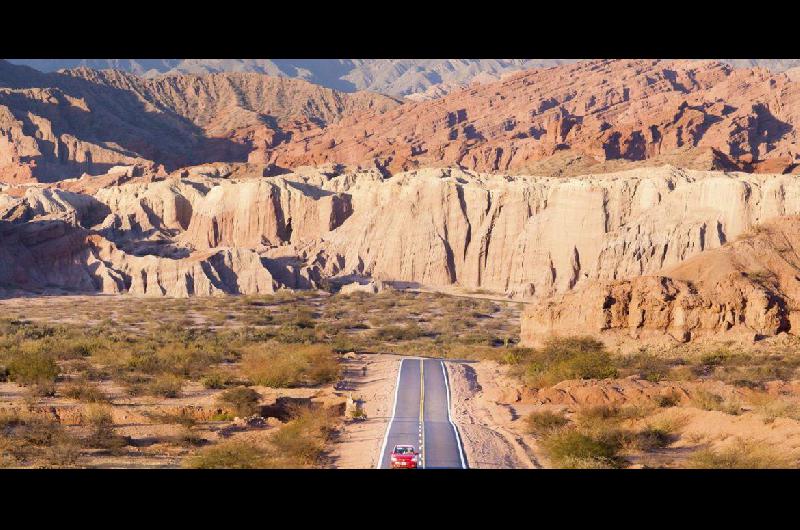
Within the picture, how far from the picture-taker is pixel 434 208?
7719 centimetres

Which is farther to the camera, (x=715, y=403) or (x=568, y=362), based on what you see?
(x=568, y=362)

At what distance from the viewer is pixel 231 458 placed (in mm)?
18203

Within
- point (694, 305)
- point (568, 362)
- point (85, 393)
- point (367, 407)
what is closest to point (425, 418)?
point (367, 407)

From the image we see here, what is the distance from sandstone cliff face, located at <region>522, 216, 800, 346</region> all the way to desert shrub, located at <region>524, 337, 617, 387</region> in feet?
3.05

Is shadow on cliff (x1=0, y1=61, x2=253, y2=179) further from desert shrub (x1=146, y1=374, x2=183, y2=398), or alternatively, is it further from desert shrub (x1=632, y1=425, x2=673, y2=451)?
desert shrub (x1=632, y1=425, x2=673, y2=451)

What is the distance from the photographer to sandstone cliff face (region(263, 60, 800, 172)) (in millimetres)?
125500

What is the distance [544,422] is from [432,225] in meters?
53.2

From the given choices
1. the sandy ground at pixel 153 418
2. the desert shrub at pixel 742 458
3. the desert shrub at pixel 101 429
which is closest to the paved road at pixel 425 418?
the sandy ground at pixel 153 418

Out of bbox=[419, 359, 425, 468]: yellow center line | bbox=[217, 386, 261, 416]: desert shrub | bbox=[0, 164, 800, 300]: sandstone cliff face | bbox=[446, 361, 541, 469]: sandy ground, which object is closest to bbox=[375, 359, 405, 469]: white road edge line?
bbox=[419, 359, 425, 468]: yellow center line

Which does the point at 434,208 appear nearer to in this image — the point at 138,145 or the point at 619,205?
the point at 619,205

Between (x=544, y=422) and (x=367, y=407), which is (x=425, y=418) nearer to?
(x=367, y=407)

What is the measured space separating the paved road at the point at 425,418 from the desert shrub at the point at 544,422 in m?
1.78
